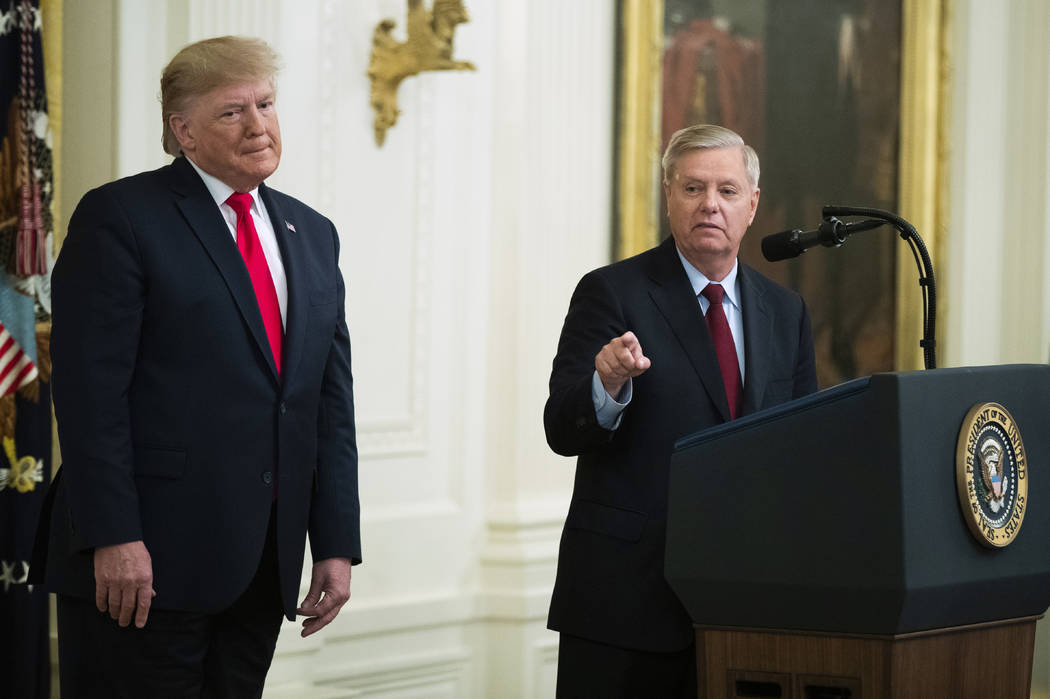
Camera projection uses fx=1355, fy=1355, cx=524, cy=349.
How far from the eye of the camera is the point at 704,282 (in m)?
2.76

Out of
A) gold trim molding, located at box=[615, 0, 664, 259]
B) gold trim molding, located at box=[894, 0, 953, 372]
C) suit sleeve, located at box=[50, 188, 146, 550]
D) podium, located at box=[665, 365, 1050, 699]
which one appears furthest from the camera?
gold trim molding, located at box=[894, 0, 953, 372]

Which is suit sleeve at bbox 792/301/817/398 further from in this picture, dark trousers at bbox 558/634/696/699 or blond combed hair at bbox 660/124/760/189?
dark trousers at bbox 558/634/696/699

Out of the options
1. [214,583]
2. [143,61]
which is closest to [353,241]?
[143,61]

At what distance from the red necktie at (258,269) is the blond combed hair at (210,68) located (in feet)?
0.64

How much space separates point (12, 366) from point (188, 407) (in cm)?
137

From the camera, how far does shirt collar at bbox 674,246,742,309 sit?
2.76 metres

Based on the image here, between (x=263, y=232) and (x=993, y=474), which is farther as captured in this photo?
(x=263, y=232)

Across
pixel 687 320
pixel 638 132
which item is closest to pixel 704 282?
pixel 687 320

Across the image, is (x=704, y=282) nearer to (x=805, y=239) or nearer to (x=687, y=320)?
(x=687, y=320)

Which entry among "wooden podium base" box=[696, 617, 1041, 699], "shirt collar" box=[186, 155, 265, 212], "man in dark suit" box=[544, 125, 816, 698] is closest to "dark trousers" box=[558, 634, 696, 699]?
"man in dark suit" box=[544, 125, 816, 698]

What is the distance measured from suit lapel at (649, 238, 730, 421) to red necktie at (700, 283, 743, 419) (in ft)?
0.11

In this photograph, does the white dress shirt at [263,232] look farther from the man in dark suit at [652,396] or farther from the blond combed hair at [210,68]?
the man in dark suit at [652,396]

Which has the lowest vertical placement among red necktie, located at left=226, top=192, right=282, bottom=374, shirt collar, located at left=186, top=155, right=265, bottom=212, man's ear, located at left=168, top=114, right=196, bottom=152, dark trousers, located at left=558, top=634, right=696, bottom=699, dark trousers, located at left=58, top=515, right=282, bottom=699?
dark trousers, located at left=558, top=634, right=696, bottom=699

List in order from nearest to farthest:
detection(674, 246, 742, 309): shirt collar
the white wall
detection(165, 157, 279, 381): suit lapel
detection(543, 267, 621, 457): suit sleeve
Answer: detection(165, 157, 279, 381): suit lapel, detection(543, 267, 621, 457): suit sleeve, detection(674, 246, 742, 309): shirt collar, the white wall
